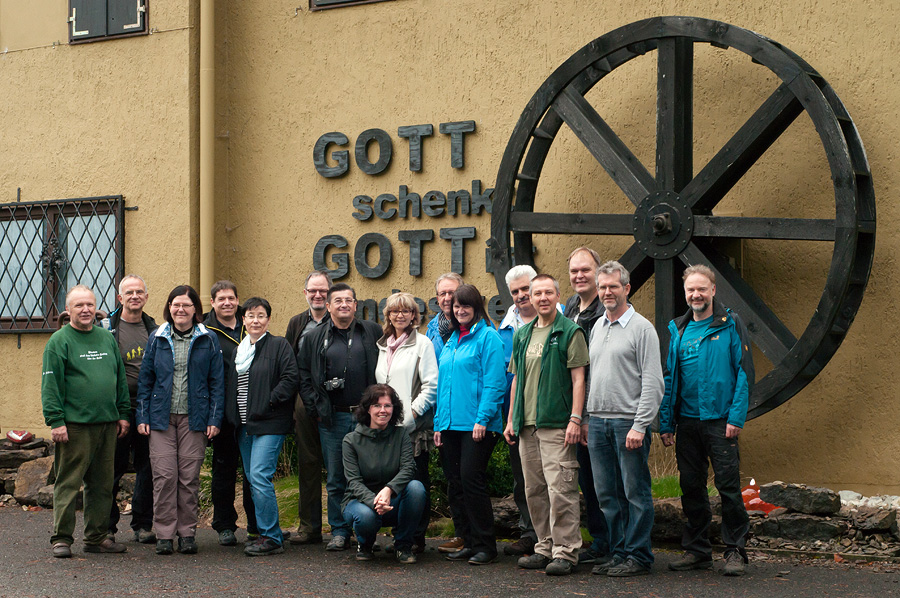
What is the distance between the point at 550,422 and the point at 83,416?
2.83 metres

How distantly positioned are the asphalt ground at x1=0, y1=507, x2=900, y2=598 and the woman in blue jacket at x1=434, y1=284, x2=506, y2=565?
0.26m

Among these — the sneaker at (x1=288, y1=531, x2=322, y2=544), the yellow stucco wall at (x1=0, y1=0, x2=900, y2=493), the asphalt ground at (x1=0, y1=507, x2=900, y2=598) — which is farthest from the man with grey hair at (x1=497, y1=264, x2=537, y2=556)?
the yellow stucco wall at (x1=0, y1=0, x2=900, y2=493)

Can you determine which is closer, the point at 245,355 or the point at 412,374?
the point at 412,374

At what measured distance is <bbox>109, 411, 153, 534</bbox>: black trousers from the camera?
7.17m

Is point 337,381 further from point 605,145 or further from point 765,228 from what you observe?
point 765,228

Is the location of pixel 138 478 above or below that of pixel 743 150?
below

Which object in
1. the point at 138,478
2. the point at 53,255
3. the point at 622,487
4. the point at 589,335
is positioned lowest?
the point at 138,478

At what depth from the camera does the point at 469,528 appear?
654 centimetres

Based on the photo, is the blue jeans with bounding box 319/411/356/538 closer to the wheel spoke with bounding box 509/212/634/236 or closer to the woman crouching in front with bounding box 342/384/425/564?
the woman crouching in front with bounding box 342/384/425/564

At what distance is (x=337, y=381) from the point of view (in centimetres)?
680

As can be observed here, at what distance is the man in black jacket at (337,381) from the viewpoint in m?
6.81

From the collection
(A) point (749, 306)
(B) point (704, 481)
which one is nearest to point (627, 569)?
(B) point (704, 481)

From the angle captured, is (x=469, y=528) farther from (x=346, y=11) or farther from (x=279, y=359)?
(x=346, y=11)

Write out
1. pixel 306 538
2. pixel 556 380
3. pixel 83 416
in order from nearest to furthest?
pixel 556 380 → pixel 83 416 → pixel 306 538
